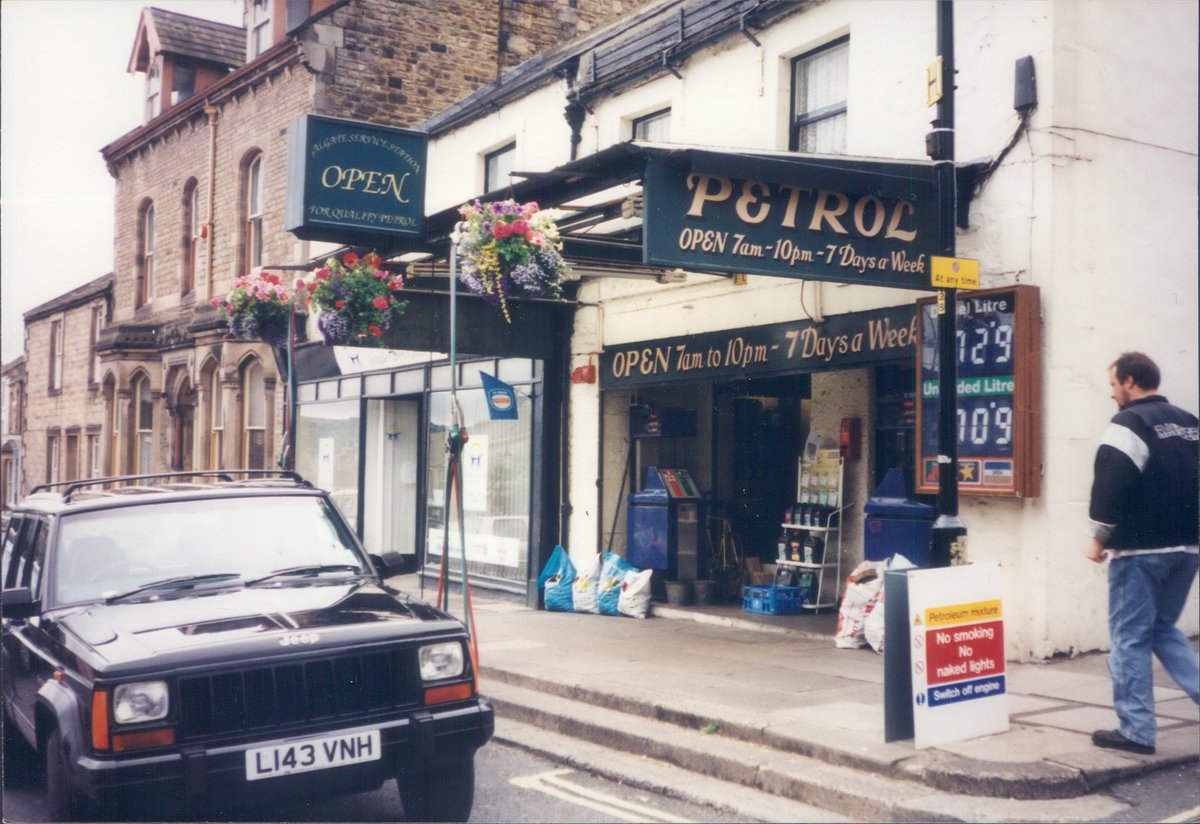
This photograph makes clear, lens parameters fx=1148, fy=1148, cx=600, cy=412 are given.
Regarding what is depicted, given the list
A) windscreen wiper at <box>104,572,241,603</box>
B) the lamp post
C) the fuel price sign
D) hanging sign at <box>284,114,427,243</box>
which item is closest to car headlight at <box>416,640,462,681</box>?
windscreen wiper at <box>104,572,241,603</box>

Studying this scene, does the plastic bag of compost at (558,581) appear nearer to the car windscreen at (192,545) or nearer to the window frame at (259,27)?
the car windscreen at (192,545)

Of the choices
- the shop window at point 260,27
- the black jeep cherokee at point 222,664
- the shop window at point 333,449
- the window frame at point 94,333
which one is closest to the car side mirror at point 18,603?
the black jeep cherokee at point 222,664

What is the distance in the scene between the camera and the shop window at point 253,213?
21.1 m

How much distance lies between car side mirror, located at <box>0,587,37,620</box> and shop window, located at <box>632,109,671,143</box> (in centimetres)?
864

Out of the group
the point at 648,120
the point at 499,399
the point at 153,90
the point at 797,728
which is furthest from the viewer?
the point at 153,90

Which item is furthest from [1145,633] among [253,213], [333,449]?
[253,213]

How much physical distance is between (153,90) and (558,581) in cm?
1770

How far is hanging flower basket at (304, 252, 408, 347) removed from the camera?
10.5 m

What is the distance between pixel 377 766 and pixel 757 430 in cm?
879

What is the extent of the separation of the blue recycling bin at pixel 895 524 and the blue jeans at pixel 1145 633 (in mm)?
3532

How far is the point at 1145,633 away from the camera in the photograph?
6.00 m

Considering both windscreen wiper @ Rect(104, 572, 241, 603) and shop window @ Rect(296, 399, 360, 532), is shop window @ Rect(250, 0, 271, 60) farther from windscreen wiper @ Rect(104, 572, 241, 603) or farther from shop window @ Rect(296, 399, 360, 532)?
windscreen wiper @ Rect(104, 572, 241, 603)

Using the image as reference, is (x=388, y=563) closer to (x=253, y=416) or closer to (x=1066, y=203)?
(x=1066, y=203)

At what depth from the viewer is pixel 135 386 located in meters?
25.2
